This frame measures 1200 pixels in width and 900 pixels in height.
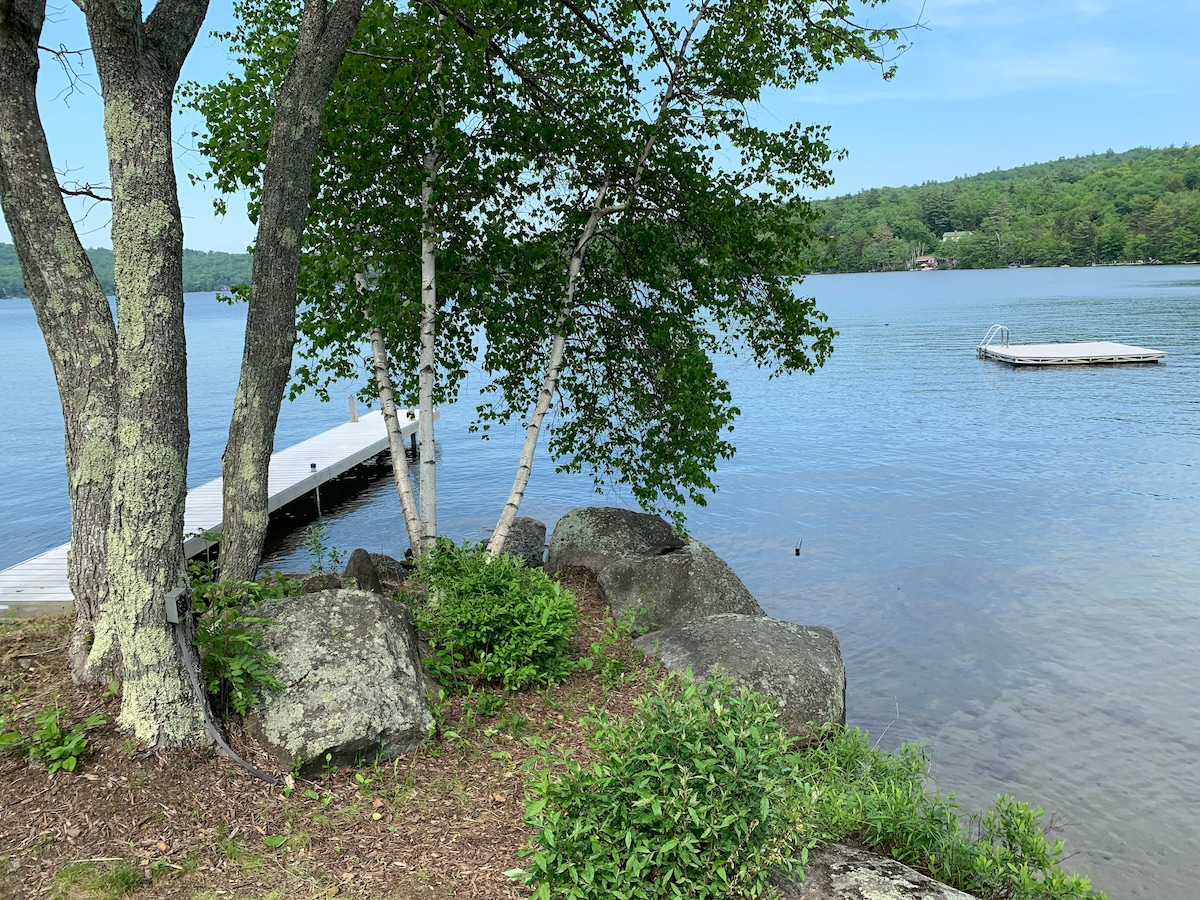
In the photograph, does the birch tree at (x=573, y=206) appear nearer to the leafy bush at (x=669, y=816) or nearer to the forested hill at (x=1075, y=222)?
the leafy bush at (x=669, y=816)

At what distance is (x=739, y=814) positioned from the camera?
484cm

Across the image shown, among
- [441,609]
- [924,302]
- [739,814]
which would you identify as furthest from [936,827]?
[924,302]

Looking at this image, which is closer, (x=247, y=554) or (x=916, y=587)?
(x=247, y=554)

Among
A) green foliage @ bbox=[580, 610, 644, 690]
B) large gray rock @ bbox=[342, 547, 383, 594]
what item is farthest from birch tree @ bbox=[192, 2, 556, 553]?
green foliage @ bbox=[580, 610, 644, 690]

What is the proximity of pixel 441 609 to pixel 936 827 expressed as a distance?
5.00m

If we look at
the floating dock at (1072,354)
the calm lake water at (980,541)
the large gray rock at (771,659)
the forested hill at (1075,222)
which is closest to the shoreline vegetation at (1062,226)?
the forested hill at (1075,222)

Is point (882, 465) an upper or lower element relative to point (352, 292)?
lower

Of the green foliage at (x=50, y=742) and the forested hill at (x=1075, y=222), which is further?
the forested hill at (x=1075, y=222)

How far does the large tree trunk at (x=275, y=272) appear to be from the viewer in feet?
24.6

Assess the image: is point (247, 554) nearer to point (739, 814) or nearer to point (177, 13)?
point (177, 13)

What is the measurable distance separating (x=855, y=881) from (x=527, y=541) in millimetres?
11970

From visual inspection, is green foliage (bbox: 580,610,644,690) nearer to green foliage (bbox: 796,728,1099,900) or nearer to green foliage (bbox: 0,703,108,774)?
green foliage (bbox: 796,728,1099,900)

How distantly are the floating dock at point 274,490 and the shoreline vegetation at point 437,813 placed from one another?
6.92ft

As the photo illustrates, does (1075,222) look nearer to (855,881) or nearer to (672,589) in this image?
(672,589)
